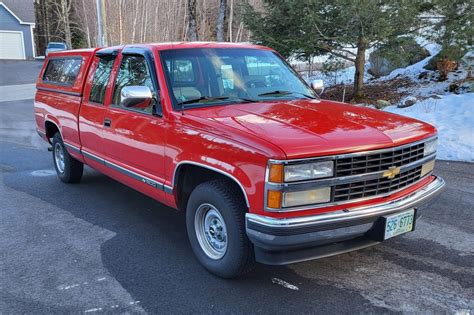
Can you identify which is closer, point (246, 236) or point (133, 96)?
point (246, 236)

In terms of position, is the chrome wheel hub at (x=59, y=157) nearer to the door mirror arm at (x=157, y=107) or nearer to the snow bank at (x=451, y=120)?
the door mirror arm at (x=157, y=107)

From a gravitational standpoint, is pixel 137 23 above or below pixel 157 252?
above

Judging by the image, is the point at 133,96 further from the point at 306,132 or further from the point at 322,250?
the point at 322,250

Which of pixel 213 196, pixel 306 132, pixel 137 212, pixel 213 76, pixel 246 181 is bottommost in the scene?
pixel 137 212

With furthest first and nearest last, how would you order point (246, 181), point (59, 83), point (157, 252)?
point (59, 83) → point (157, 252) → point (246, 181)

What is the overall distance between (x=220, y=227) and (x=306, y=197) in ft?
2.97

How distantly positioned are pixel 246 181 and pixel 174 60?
5.74 feet

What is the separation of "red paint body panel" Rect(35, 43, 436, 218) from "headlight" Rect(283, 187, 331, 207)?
0.07 meters

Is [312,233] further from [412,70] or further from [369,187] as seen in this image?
[412,70]

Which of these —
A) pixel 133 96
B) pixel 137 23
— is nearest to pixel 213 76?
pixel 133 96

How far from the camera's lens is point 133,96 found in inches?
148

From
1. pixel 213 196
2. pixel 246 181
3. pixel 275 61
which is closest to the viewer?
pixel 246 181

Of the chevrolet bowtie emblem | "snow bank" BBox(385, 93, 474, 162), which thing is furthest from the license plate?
"snow bank" BBox(385, 93, 474, 162)

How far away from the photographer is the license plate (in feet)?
10.4
